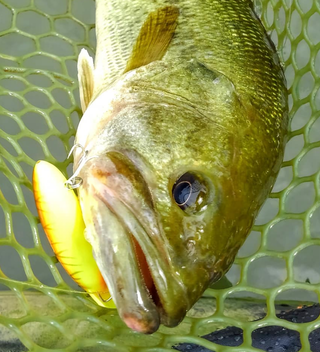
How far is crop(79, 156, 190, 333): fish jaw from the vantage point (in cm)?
146

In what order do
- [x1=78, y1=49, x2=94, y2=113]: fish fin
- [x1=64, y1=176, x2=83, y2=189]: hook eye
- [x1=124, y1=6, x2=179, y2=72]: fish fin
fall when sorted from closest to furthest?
1. [x1=64, y1=176, x2=83, y2=189]: hook eye
2. [x1=124, y1=6, x2=179, y2=72]: fish fin
3. [x1=78, y1=49, x2=94, y2=113]: fish fin

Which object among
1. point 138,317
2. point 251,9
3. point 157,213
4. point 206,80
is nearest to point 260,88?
point 206,80

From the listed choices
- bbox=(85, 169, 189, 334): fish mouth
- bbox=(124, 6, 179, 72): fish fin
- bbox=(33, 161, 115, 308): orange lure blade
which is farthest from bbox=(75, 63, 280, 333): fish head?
bbox=(33, 161, 115, 308): orange lure blade

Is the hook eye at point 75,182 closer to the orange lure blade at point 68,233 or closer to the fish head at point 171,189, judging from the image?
the fish head at point 171,189

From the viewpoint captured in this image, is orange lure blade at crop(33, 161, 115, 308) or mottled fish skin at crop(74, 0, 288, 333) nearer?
mottled fish skin at crop(74, 0, 288, 333)

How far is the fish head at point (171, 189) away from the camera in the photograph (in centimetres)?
147

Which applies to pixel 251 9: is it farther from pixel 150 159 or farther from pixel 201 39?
pixel 150 159

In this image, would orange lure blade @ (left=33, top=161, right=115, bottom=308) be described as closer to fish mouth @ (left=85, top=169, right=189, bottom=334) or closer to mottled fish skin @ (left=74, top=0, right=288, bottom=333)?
mottled fish skin @ (left=74, top=0, right=288, bottom=333)

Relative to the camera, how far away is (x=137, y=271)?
4.79 feet

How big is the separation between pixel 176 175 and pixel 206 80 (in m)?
0.45

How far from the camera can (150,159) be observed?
1.59 m

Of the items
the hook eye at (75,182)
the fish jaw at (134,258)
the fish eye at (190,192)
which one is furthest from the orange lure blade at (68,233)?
the fish eye at (190,192)

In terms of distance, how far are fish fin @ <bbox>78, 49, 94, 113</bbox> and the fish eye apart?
2.79 ft

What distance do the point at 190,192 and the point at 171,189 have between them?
0.06 metres
